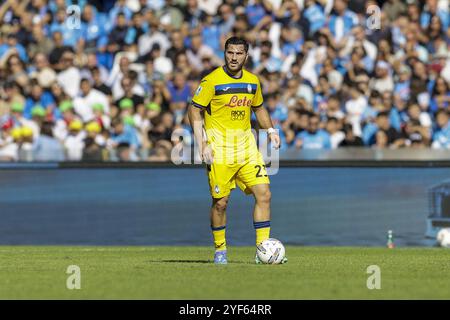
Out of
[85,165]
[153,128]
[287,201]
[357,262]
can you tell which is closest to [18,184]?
[85,165]

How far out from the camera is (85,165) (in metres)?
19.0

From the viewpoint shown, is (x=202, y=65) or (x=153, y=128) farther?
(x=202, y=65)

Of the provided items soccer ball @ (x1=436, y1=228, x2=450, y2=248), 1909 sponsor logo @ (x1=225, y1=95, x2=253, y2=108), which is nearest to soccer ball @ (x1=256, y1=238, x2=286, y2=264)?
1909 sponsor logo @ (x1=225, y1=95, x2=253, y2=108)

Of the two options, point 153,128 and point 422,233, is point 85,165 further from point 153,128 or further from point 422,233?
point 422,233

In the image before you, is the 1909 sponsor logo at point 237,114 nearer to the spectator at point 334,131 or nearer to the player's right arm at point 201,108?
the player's right arm at point 201,108

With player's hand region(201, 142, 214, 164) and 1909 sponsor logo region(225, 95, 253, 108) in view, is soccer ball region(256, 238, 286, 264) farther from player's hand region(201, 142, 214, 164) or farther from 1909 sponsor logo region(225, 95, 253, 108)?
1909 sponsor logo region(225, 95, 253, 108)

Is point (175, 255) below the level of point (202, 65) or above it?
below

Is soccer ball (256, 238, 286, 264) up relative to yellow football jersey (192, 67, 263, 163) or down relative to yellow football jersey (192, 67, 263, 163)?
down

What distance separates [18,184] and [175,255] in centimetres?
442

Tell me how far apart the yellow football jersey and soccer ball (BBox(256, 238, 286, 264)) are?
0.85 metres

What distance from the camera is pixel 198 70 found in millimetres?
21438

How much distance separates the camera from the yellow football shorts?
1243cm
